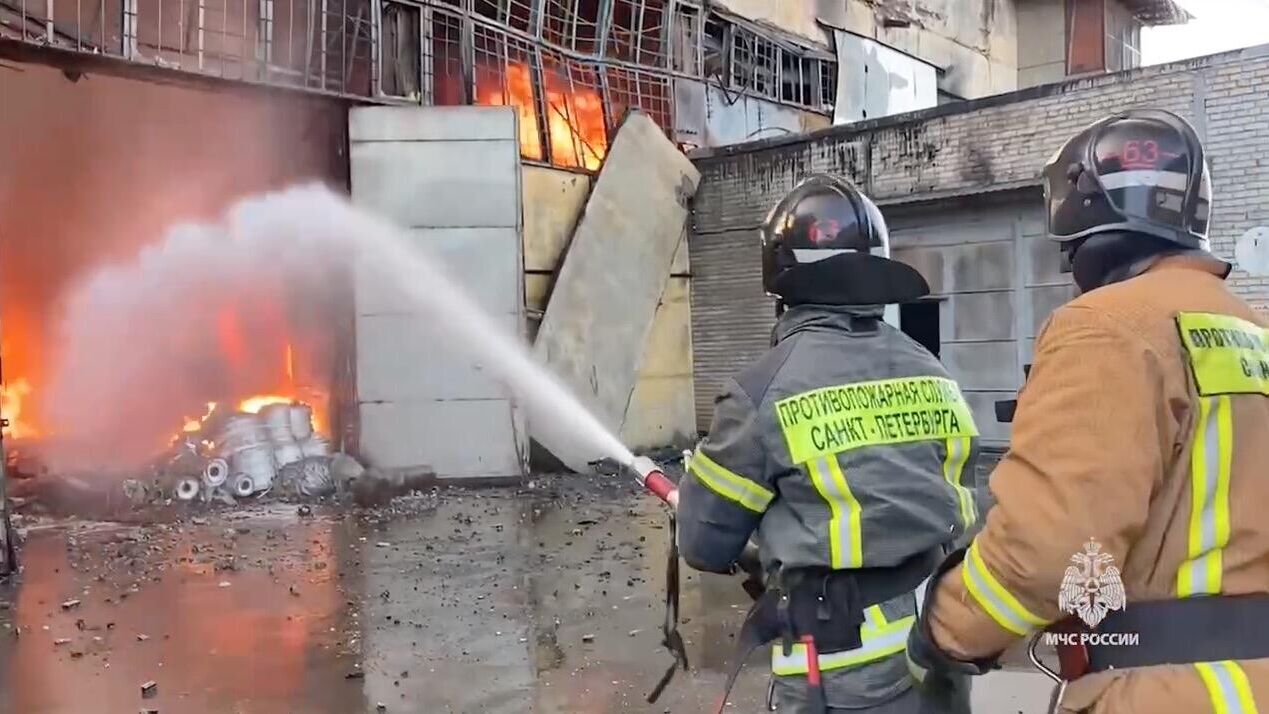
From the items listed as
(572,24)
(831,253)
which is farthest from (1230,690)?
(572,24)

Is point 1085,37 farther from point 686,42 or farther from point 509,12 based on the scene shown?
point 509,12

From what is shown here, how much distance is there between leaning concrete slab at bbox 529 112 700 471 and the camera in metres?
11.4

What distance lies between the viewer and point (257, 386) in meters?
11.9

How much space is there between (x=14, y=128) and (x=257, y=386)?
12.2 feet

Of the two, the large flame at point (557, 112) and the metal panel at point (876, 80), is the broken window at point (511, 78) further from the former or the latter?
the metal panel at point (876, 80)

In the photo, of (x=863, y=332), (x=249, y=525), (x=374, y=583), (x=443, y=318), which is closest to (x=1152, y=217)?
(x=863, y=332)

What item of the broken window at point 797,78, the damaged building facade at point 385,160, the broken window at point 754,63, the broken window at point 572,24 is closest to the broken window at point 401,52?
the damaged building facade at point 385,160

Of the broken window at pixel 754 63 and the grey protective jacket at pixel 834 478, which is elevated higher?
the broken window at pixel 754 63

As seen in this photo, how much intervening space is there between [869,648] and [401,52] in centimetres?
998

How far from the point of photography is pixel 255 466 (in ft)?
32.1

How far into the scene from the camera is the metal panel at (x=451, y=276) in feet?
33.3

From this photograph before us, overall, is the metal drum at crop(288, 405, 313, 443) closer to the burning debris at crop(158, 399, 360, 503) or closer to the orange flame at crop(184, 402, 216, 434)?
the burning debris at crop(158, 399, 360, 503)

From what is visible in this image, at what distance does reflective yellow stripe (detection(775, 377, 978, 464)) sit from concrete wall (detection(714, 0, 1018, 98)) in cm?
1309

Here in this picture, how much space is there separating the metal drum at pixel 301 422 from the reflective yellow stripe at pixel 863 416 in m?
9.05
